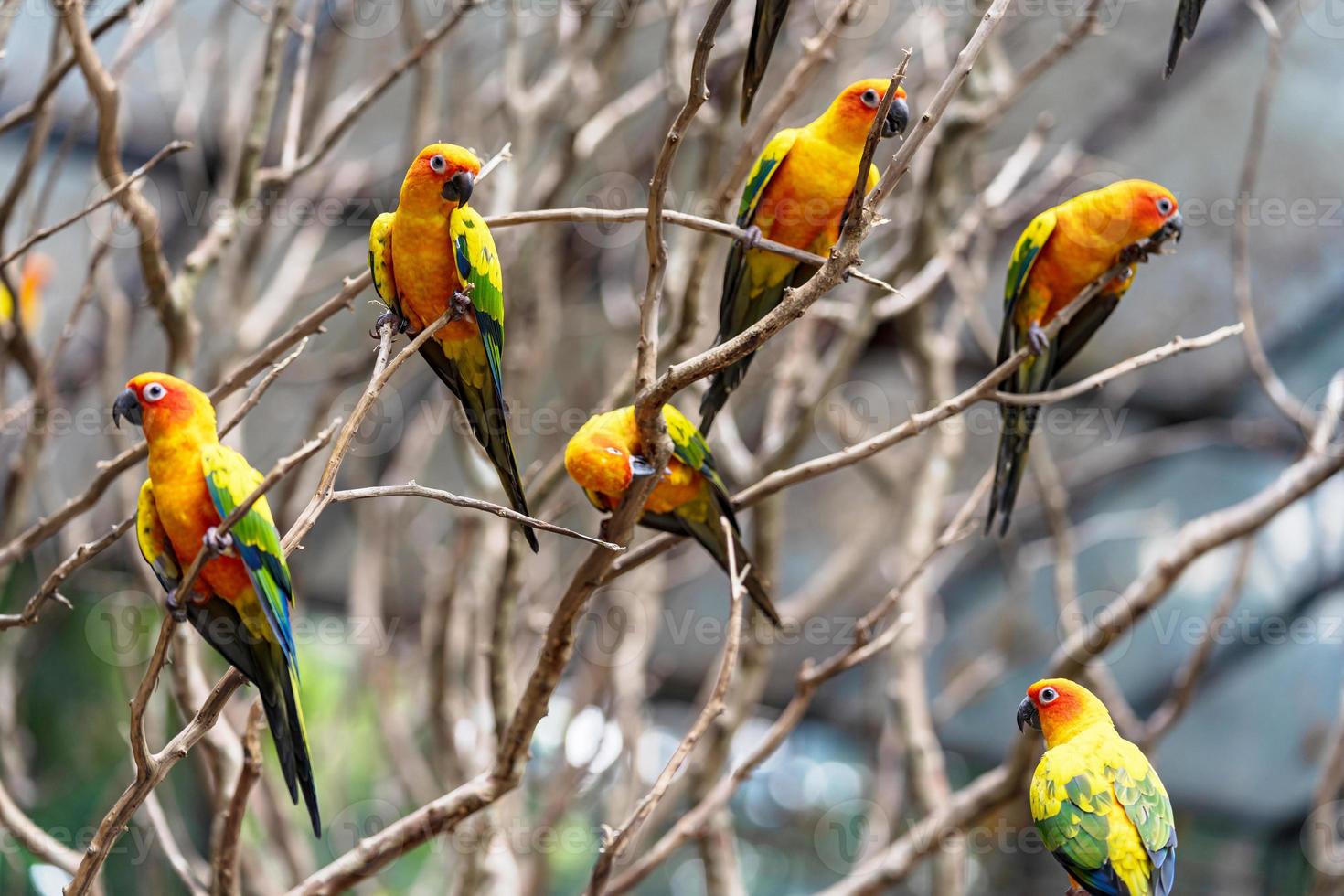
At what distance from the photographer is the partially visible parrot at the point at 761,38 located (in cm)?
219

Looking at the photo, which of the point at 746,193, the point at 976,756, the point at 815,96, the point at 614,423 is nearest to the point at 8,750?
the point at 614,423

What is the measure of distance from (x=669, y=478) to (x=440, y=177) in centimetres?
91

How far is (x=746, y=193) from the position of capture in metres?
3.11

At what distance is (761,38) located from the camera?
2.24m

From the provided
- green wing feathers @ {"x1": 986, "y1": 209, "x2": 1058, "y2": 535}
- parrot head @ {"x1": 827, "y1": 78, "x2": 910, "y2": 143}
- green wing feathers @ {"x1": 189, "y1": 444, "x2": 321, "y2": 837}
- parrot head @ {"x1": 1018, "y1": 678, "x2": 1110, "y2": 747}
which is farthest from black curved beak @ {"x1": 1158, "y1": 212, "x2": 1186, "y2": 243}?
green wing feathers @ {"x1": 189, "y1": 444, "x2": 321, "y2": 837}

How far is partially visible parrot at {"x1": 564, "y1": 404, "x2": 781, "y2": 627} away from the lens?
2.62 m

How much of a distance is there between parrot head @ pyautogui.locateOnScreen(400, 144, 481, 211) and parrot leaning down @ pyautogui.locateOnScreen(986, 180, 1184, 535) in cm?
135

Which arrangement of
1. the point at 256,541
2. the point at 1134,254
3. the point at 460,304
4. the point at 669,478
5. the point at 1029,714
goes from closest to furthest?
the point at 256,541
the point at 460,304
the point at 1029,714
the point at 669,478
the point at 1134,254

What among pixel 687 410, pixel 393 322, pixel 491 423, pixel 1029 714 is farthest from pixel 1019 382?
pixel 687 410

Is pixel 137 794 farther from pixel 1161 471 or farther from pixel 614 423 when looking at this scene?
pixel 1161 471

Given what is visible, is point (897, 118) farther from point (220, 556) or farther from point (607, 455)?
point (220, 556)

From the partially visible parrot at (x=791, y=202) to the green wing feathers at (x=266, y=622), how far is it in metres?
1.11

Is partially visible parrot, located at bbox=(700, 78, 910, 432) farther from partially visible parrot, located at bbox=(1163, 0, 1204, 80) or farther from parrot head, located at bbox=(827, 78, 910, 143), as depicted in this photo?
partially visible parrot, located at bbox=(1163, 0, 1204, 80)

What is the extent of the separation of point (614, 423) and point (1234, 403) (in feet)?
19.7
